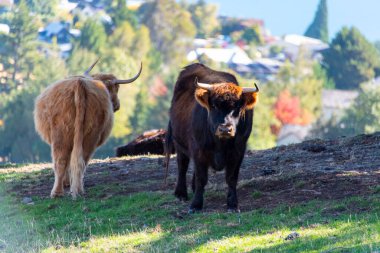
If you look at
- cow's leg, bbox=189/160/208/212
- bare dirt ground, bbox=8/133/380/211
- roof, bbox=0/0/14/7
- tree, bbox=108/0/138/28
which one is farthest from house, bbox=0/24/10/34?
cow's leg, bbox=189/160/208/212

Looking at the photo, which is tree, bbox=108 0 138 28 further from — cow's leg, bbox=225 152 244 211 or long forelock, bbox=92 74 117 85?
cow's leg, bbox=225 152 244 211

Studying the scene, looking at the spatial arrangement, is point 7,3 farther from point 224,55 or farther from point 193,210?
point 193,210

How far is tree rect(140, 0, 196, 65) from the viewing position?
432 ft

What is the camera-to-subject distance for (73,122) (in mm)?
15094

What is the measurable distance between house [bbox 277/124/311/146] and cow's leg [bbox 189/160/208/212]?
79050 millimetres

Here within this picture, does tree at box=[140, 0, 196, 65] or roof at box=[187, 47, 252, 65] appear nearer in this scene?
roof at box=[187, 47, 252, 65]

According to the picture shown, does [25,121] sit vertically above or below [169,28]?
above

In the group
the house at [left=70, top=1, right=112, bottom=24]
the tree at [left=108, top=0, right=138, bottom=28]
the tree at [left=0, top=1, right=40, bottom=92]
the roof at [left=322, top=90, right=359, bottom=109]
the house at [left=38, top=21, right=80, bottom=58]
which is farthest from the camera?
the tree at [left=108, top=0, right=138, bottom=28]

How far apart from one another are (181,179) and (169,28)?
124443 millimetres

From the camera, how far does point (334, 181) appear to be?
1379cm

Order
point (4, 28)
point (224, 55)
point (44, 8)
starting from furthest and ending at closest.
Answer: point (224, 55) → point (44, 8) → point (4, 28)

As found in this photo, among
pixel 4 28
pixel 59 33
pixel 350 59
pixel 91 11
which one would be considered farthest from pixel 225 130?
pixel 91 11

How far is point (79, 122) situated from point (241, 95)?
2.91 m

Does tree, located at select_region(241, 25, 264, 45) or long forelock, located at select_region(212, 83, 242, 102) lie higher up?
long forelock, located at select_region(212, 83, 242, 102)
